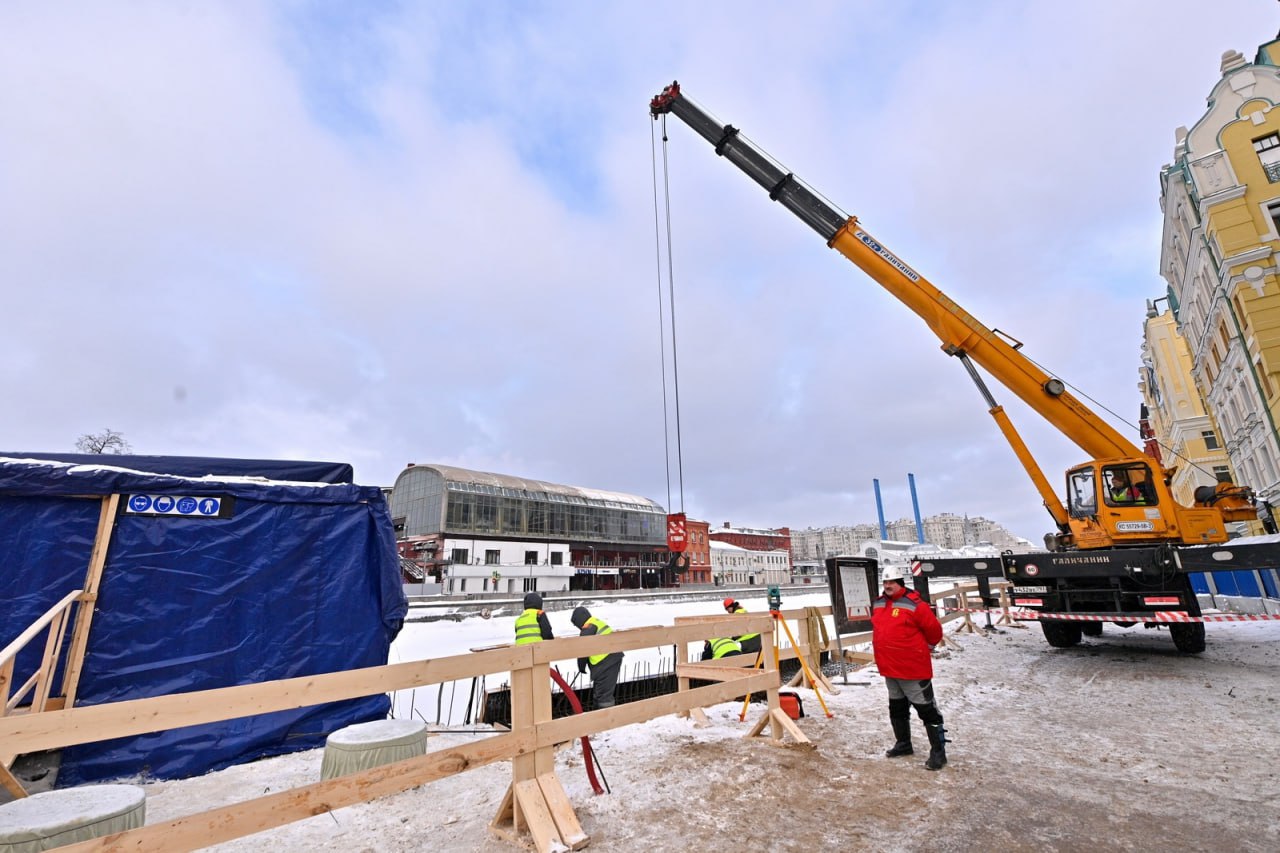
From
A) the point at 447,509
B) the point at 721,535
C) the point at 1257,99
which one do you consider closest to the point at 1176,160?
the point at 1257,99

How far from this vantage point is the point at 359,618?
7234mm

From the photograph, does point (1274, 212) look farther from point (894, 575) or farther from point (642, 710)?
point (642, 710)

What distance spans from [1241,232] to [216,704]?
26.0 metres

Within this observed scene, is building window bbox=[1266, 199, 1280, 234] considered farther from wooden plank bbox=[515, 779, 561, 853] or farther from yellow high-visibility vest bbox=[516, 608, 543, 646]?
wooden plank bbox=[515, 779, 561, 853]

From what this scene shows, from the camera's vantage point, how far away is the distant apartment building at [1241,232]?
17484 millimetres

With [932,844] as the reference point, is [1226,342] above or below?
above

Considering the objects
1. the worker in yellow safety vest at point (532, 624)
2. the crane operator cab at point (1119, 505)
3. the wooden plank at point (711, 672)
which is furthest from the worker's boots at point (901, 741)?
the crane operator cab at point (1119, 505)

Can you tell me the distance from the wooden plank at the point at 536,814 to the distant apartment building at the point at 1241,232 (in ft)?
75.0

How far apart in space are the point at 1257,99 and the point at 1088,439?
55.9 ft

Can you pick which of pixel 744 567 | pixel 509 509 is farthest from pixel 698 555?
pixel 509 509

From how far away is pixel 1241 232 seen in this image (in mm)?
18000

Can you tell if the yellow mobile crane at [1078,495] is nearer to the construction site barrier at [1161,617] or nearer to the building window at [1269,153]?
the construction site barrier at [1161,617]

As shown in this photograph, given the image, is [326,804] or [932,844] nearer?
[326,804]

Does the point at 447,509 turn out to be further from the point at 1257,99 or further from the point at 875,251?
the point at 1257,99
